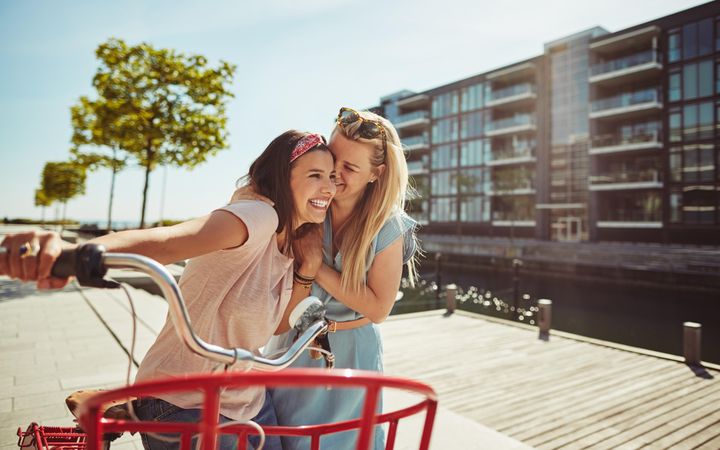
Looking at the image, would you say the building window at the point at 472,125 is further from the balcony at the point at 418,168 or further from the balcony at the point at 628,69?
the balcony at the point at 628,69

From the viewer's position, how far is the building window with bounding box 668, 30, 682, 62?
3016 cm

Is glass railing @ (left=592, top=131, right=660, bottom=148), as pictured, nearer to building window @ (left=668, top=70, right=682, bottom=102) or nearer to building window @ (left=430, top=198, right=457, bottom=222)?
building window @ (left=668, top=70, right=682, bottom=102)

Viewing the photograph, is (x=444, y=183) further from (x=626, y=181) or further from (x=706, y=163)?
(x=706, y=163)

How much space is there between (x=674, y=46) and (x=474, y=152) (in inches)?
702

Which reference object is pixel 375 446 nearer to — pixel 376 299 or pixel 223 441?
pixel 376 299

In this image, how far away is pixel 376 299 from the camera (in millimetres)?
1949

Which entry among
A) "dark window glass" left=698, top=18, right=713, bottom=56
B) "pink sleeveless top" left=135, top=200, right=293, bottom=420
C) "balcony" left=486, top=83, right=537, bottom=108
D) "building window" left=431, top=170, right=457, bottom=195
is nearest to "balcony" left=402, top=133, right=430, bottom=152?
"building window" left=431, top=170, right=457, bottom=195

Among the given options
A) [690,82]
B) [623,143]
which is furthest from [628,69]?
[623,143]

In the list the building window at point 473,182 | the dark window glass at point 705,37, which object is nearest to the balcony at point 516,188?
the building window at point 473,182

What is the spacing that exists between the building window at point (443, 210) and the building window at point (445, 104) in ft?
30.7

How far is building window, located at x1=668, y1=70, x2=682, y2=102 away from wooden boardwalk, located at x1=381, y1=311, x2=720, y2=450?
29.6m

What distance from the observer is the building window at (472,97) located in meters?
43.9

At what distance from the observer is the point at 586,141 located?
120 feet

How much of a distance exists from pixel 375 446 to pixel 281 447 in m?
0.49
